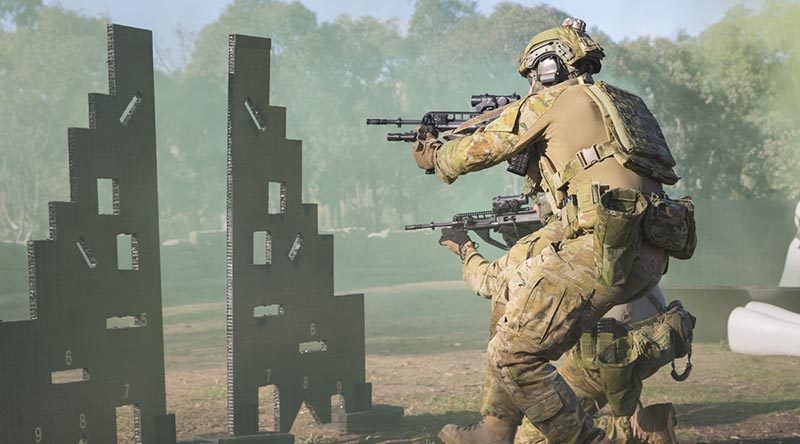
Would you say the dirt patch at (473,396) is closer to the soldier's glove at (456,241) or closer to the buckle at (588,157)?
the soldier's glove at (456,241)

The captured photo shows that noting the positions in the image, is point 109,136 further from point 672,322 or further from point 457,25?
point 457,25

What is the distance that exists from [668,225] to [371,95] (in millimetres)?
34651

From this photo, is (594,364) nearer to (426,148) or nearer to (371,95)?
(426,148)

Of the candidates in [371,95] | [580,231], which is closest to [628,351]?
[580,231]

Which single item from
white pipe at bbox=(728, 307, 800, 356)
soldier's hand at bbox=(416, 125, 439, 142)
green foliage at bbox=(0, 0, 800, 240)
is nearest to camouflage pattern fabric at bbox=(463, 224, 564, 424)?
soldier's hand at bbox=(416, 125, 439, 142)

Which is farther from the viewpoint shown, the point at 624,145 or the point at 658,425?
the point at 658,425

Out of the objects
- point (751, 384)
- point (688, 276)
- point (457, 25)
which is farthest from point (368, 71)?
point (751, 384)

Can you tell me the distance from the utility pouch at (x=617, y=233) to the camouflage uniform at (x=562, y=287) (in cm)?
1

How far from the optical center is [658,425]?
637 centimetres

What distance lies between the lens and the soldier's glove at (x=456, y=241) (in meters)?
7.41

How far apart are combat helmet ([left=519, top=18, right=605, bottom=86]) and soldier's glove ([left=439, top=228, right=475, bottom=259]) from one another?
1.89 metres

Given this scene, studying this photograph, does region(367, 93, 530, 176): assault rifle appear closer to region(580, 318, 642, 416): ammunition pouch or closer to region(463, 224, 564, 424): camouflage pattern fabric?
region(463, 224, 564, 424): camouflage pattern fabric

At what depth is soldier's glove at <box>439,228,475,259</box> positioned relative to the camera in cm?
741

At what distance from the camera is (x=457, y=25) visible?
4078cm
